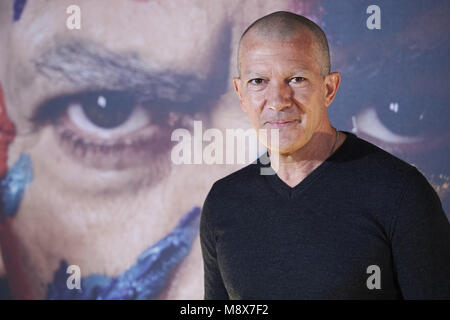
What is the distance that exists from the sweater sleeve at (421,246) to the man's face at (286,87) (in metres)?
0.29

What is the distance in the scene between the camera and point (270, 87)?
1156mm

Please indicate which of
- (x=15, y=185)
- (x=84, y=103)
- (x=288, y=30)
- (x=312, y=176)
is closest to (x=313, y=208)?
(x=312, y=176)

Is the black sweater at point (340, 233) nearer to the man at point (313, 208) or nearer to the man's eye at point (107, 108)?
the man at point (313, 208)

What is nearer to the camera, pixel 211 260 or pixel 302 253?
pixel 302 253

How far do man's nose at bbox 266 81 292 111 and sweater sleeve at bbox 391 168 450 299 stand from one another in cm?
34

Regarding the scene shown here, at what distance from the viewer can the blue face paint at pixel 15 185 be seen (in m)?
2.68

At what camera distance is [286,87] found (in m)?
1.15

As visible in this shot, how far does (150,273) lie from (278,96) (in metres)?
1.65

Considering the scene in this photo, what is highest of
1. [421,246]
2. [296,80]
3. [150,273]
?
[296,80]

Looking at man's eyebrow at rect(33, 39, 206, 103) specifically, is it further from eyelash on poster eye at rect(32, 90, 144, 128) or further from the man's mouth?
the man's mouth

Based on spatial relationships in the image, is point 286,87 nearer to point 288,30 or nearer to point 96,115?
point 288,30

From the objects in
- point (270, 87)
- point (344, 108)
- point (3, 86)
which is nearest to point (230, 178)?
point (270, 87)

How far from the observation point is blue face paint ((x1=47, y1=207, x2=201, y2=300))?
2492mm
